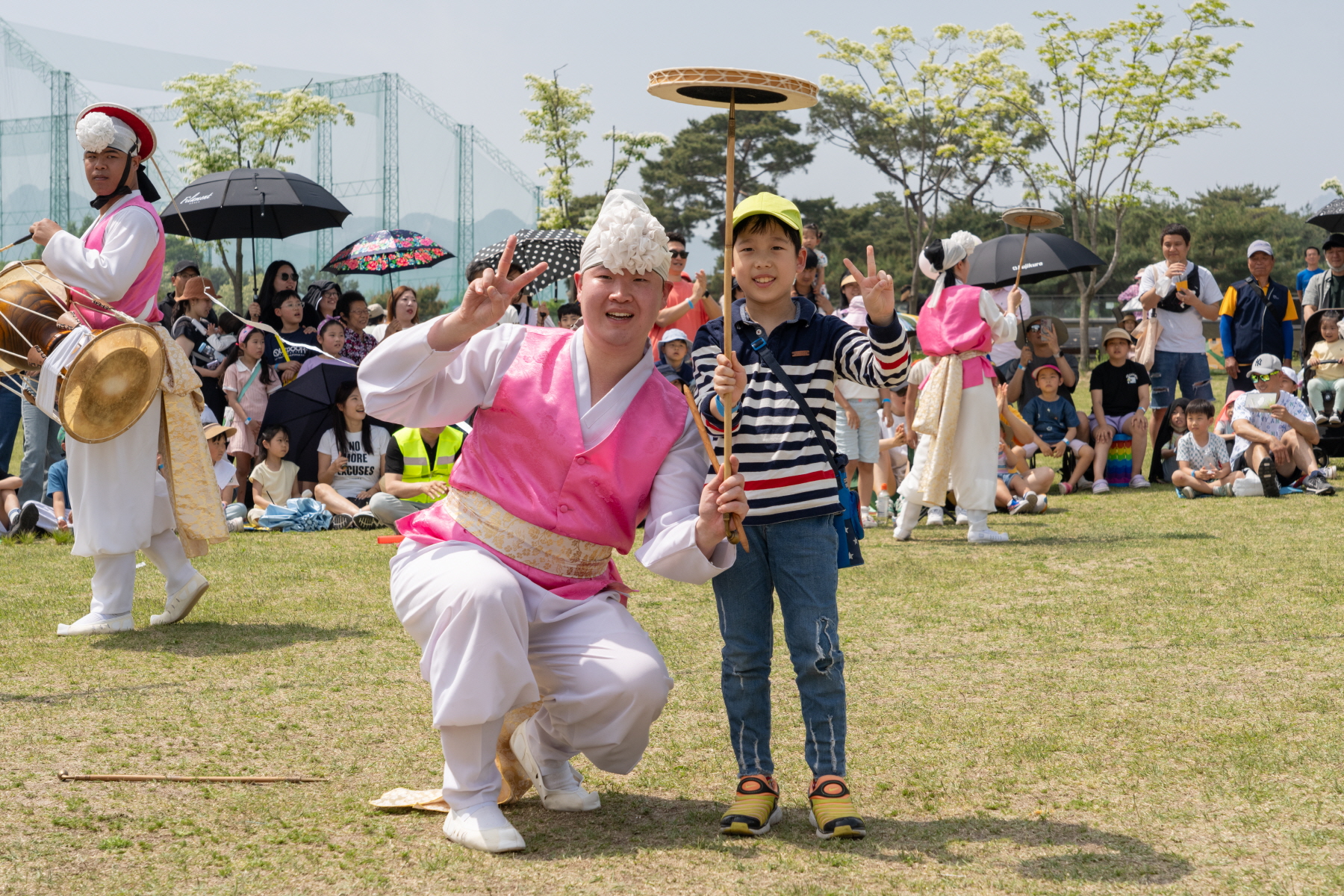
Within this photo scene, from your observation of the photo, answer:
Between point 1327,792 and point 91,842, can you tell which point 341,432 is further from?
point 1327,792

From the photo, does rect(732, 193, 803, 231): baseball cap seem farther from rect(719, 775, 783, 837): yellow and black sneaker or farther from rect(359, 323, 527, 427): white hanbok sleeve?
rect(719, 775, 783, 837): yellow and black sneaker

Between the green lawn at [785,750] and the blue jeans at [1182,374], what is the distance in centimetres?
519

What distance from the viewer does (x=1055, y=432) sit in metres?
11.4

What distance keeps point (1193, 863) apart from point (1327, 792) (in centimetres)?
67

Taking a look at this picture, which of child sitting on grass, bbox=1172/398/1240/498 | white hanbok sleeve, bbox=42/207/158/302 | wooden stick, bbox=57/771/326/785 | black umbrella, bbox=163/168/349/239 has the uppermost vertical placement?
black umbrella, bbox=163/168/349/239

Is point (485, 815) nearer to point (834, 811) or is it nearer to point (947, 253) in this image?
point (834, 811)

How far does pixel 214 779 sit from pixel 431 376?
125 centimetres

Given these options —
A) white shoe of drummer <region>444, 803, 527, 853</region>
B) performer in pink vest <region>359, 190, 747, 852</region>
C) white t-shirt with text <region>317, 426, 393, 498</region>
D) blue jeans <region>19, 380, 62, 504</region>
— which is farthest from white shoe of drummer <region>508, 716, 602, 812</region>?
blue jeans <region>19, 380, 62, 504</region>

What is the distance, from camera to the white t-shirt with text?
9.73m

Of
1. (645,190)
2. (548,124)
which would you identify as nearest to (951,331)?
(548,124)

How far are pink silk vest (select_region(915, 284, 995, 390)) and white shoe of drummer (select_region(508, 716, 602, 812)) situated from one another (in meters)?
5.04

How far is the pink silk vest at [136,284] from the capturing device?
532 cm

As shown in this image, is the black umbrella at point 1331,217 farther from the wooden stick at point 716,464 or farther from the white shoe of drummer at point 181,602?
the wooden stick at point 716,464

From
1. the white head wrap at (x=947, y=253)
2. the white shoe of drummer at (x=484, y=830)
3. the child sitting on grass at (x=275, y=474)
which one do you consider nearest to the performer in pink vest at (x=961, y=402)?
the white head wrap at (x=947, y=253)
